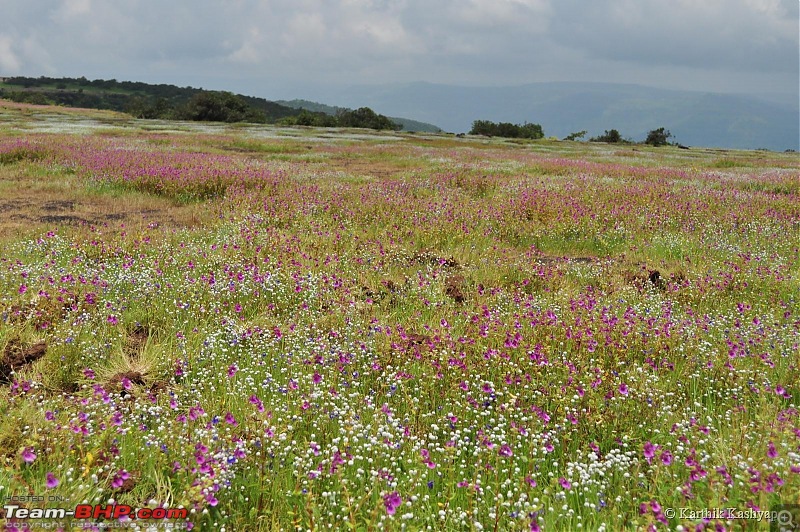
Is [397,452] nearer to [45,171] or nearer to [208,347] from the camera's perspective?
[208,347]

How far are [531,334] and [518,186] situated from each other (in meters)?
11.6

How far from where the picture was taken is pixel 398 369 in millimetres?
4352

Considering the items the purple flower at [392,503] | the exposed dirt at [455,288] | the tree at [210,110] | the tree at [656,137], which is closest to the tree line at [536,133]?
the tree at [656,137]

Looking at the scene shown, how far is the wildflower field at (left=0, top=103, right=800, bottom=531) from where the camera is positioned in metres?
2.74

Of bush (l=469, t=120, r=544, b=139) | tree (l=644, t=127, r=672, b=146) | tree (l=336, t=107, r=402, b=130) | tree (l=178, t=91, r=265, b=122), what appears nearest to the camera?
tree (l=644, t=127, r=672, b=146)

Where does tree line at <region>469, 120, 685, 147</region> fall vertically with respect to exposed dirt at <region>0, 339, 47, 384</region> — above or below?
above

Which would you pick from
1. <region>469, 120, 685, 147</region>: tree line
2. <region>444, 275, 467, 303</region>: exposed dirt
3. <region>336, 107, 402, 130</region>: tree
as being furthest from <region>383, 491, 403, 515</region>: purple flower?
<region>336, 107, 402, 130</region>: tree

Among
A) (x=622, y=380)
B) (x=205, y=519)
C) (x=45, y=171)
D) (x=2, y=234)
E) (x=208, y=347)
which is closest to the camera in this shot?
(x=205, y=519)

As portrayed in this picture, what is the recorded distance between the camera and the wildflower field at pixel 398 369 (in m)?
2.74

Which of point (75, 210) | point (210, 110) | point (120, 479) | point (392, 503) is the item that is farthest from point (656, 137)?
point (120, 479)

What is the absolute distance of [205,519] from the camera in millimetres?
2664

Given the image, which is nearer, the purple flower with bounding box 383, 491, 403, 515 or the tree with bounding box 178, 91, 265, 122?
the purple flower with bounding box 383, 491, 403, 515

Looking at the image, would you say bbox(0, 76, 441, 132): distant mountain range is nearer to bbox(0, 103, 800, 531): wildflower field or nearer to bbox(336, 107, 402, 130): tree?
bbox(336, 107, 402, 130): tree

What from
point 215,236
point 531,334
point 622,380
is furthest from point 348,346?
point 215,236
